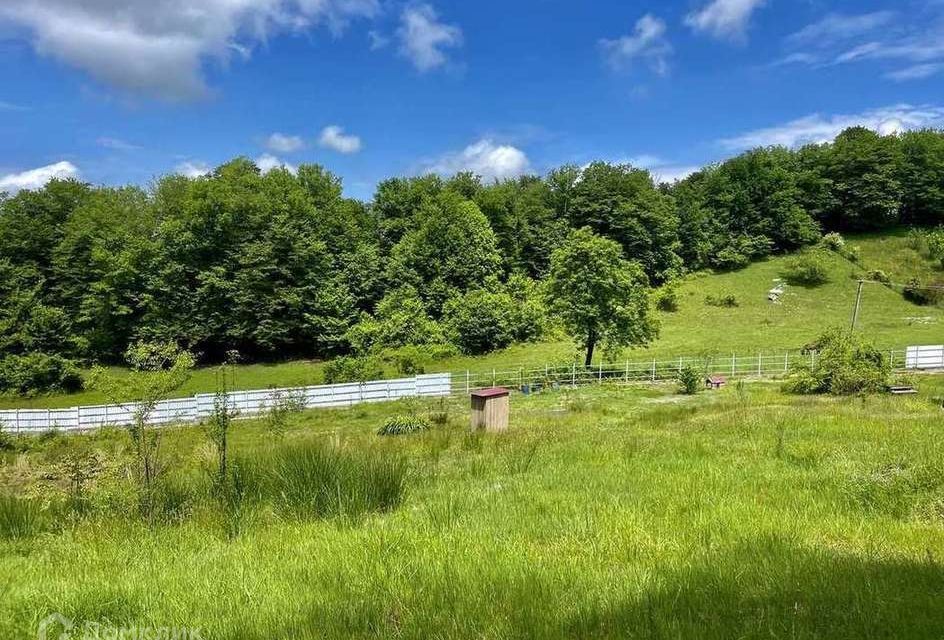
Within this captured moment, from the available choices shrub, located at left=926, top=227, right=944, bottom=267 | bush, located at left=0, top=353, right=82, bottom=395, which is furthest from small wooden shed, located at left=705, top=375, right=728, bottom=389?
bush, located at left=0, top=353, right=82, bottom=395

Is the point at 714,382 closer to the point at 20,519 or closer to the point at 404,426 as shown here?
the point at 404,426

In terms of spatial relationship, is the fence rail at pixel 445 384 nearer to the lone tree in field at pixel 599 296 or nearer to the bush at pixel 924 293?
the lone tree in field at pixel 599 296

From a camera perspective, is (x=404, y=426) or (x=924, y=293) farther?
(x=924, y=293)

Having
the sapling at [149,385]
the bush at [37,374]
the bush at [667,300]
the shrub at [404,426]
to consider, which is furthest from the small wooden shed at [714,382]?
the bush at [37,374]

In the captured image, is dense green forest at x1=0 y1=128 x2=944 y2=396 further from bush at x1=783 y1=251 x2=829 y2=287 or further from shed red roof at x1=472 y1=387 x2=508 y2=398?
shed red roof at x1=472 y1=387 x2=508 y2=398

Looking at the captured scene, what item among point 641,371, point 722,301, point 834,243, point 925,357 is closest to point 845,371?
point 641,371

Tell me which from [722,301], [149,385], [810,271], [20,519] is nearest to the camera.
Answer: [20,519]

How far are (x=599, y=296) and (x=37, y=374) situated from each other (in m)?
46.4

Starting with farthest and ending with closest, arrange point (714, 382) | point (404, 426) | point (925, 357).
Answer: point (925, 357) < point (714, 382) < point (404, 426)

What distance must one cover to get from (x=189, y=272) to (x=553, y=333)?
117ft

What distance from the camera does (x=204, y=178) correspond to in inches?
2539

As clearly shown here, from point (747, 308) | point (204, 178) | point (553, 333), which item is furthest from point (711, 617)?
point (204, 178)

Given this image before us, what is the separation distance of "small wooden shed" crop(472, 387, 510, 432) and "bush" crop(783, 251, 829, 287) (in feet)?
177

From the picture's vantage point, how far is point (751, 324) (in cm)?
5122
